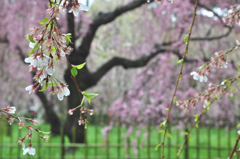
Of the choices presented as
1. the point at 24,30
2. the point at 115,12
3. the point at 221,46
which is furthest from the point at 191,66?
the point at 24,30

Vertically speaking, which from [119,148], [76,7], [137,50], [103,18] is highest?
[103,18]

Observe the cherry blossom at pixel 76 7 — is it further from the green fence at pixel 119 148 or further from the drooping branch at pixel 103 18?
the drooping branch at pixel 103 18

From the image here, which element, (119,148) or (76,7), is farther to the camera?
(119,148)

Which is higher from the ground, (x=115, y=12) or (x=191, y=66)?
(x=115, y=12)

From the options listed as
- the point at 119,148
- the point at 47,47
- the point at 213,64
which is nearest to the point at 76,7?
the point at 47,47

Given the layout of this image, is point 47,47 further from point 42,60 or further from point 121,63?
point 121,63

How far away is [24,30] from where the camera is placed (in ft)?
13.9

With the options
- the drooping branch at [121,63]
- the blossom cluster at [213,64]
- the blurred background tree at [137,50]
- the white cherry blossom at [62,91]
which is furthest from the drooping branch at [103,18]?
the white cherry blossom at [62,91]

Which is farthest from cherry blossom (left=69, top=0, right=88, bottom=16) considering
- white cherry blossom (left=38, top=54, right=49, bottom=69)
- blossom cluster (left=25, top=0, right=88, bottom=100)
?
white cherry blossom (left=38, top=54, right=49, bottom=69)

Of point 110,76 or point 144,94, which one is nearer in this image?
point 144,94

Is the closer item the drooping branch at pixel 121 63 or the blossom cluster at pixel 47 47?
the blossom cluster at pixel 47 47

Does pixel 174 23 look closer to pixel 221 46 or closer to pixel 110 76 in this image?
pixel 221 46

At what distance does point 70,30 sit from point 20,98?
10.8ft

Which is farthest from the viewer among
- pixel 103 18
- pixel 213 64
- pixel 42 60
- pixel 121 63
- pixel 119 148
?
pixel 121 63
